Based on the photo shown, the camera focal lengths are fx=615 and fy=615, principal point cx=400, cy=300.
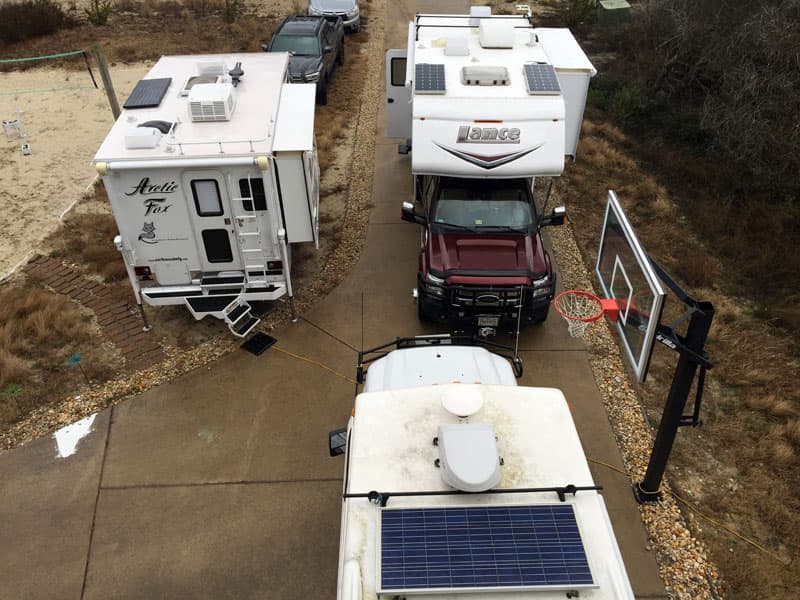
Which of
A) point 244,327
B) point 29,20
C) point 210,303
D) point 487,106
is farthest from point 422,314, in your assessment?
point 29,20

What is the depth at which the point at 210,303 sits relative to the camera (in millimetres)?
8945

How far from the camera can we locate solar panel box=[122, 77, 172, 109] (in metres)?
9.03

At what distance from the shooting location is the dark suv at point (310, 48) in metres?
16.4

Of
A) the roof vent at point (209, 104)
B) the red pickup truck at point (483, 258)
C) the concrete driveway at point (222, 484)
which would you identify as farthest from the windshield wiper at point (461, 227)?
the roof vent at point (209, 104)

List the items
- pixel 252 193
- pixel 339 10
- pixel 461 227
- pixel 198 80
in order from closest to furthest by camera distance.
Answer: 1. pixel 252 193
2. pixel 461 227
3. pixel 198 80
4. pixel 339 10

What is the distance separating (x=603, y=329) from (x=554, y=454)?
5.43 meters

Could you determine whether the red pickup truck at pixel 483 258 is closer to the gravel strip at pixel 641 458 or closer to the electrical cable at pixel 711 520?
the gravel strip at pixel 641 458

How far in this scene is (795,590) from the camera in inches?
238

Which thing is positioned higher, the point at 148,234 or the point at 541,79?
the point at 541,79

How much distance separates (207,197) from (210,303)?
1.54 m

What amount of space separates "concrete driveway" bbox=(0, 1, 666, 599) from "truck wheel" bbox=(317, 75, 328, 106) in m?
9.44

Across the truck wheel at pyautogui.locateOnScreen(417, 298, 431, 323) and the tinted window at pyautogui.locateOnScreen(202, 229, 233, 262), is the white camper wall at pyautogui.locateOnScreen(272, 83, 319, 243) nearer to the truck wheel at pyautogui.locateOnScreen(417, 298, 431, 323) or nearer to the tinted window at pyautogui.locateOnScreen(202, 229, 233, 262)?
the tinted window at pyautogui.locateOnScreen(202, 229, 233, 262)

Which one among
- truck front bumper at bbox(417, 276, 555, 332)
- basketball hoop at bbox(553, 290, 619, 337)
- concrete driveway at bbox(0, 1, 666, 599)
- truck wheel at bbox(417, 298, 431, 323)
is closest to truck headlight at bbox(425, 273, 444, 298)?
truck front bumper at bbox(417, 276, 555, 332)

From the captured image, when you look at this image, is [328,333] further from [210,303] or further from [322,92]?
[322,92]
